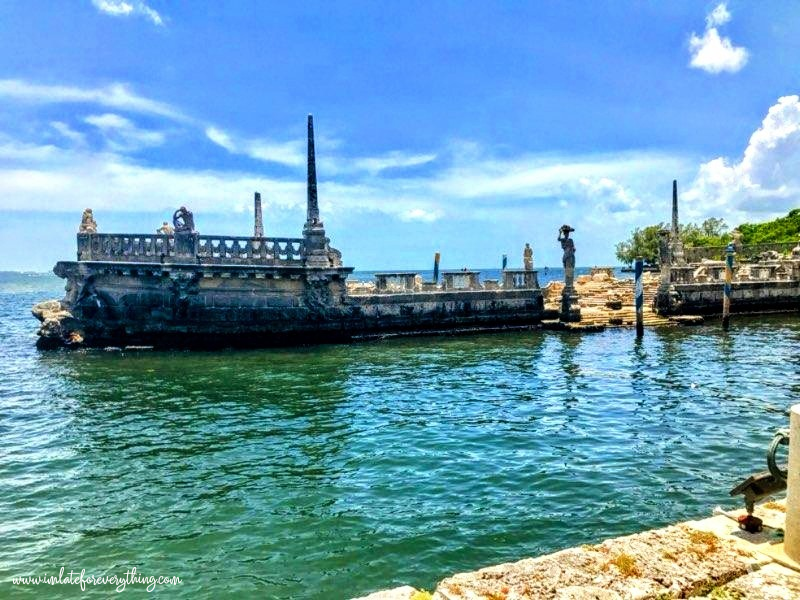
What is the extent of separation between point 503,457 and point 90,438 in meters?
8.34

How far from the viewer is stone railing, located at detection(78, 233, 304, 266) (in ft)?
76.7

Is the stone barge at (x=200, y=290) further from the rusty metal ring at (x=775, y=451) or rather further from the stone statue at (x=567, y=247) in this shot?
the rusty metal ring at (x=775, y=451)

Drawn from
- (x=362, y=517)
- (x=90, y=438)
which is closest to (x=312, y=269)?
(x=90, y=438)

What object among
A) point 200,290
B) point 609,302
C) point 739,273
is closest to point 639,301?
point 609,302

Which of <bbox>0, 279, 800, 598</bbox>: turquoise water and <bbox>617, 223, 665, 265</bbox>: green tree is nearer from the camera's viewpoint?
<bbox>0, 279, 800, 598</bbox>: turquoise water

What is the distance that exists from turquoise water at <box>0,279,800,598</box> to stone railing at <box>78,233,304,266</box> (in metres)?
5.49

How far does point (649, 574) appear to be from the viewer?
4461 millimetres

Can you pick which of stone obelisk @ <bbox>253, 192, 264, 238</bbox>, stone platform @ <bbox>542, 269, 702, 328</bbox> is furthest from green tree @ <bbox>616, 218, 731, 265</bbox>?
stone obelisk @ <bbox>253, 192, 264, 238</bbox>

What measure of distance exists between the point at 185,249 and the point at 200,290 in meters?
1.76

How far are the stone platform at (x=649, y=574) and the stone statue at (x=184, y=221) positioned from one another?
69.6 feet

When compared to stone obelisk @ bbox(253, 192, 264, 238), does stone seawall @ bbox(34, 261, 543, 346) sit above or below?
below

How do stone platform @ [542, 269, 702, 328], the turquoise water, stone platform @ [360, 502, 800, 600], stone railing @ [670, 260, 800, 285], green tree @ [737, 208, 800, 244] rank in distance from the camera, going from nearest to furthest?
stone platform @ [360, 502, 800, 600], the turquoise water, stone platform @ [542, 269, 702, 328], stone railing @ [670, 260, 800, 285], green tree @ [737, 208, 800, 244]

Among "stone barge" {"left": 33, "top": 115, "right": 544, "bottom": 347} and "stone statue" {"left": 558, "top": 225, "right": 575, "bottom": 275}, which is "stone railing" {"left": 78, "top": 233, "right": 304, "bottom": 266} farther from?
"stone statue" {"left": 558, "top": 225, "right": 575, "bottom": 275}

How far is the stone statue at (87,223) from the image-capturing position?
2470 centimetres
